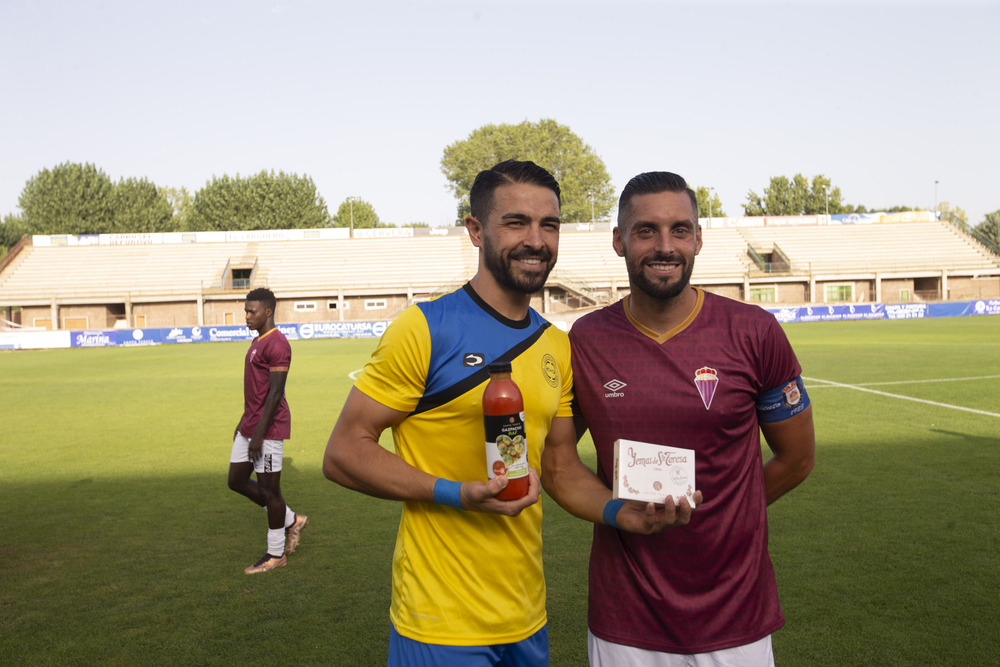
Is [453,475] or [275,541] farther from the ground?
[453,475]

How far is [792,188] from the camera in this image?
99562mm

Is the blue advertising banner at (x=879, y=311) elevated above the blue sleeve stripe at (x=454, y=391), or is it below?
below

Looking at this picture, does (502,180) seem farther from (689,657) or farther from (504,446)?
(689,657)

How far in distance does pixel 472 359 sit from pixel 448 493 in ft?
1.71

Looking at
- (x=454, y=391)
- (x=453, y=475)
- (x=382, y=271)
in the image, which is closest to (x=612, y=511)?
(x=453, y=475)

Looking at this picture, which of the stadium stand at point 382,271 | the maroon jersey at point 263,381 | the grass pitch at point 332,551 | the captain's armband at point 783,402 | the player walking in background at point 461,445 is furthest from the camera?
the stadium stand at point 382,271

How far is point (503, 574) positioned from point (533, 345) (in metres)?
0.88

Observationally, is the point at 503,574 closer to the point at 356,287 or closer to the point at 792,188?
the point at 356,287

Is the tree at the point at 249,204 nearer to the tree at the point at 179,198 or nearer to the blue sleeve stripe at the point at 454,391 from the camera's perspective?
the tree at the point at 179,198

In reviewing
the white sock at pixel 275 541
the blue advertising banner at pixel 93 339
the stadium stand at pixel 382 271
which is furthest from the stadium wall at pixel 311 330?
the white sock at pixel 275 541

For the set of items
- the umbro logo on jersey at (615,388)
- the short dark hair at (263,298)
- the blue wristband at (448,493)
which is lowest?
the blue wristband at (448,493)

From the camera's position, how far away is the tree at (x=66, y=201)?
73062 mm

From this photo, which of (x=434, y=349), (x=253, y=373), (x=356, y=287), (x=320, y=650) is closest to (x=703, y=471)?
(x=434, y=349)

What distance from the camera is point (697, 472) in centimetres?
287
